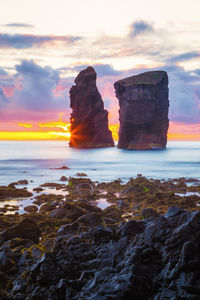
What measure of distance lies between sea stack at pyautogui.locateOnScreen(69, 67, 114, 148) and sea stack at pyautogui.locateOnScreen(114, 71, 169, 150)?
12.0 metres

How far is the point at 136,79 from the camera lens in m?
166

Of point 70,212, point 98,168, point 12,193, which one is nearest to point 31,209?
point 70,212

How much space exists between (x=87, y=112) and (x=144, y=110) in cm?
3450

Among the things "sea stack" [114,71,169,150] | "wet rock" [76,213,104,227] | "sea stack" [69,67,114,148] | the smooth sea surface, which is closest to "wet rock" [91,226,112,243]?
"wet rock" [76,213,104,227]

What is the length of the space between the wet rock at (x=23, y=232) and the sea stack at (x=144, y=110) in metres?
145

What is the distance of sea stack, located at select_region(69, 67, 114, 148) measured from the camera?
174875 mm

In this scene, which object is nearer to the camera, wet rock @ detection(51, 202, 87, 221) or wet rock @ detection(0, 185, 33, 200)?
wet rock @ detection(51, 202, 87, 221)

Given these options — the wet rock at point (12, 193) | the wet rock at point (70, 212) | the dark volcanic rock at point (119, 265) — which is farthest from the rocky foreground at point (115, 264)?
the wet rock at point (12, 193)

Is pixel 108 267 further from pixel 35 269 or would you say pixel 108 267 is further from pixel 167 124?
pixel 167 124

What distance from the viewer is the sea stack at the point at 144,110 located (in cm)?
15725

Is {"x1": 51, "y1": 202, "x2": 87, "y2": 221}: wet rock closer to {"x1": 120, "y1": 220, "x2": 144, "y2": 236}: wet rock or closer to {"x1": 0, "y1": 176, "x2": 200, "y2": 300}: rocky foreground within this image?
{"x1": 0, "y1": 176, "x2": 200, "y2": 300}: rocky foreground

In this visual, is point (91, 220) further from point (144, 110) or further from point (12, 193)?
point (144, 110)

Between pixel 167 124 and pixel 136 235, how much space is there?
168322 millimetres

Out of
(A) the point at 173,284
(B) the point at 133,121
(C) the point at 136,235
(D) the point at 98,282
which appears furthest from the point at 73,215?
(B) the point at 133,121
